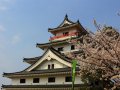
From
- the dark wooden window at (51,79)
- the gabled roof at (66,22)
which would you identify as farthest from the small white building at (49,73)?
the gabled roof at (66,22)

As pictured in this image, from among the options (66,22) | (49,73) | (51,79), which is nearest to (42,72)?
(49,73)

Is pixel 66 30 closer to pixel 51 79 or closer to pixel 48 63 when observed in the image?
pixel 48 63

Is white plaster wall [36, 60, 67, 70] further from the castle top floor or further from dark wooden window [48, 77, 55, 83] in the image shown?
the castle top floor

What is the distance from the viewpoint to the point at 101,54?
8.47m

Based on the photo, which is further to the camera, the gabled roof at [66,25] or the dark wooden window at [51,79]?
the gabled roof at [66,25]

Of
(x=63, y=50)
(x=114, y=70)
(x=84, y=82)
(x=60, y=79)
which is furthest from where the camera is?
(x=63, y=50)

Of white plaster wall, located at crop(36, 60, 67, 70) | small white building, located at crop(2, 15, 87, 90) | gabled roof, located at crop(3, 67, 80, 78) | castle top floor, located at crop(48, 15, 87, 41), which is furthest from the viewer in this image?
castle top floor, located at crop(48, 15, 87, 41)

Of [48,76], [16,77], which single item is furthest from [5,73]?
Result: [48,76]

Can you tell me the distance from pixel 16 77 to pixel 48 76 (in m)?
4.46

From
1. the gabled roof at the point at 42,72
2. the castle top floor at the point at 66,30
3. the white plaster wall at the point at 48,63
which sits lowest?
the gabled roof at the point at 42,72

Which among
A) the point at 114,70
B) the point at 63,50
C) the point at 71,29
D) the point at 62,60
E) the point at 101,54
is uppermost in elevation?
the point at 71,29

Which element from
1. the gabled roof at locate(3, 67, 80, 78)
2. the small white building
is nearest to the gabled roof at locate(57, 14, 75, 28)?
the small white building

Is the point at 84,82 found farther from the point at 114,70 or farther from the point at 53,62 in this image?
the point at 114,70

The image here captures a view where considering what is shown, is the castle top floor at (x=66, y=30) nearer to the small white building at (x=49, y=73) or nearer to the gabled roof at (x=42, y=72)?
the small white building at (x=49, y=73)
